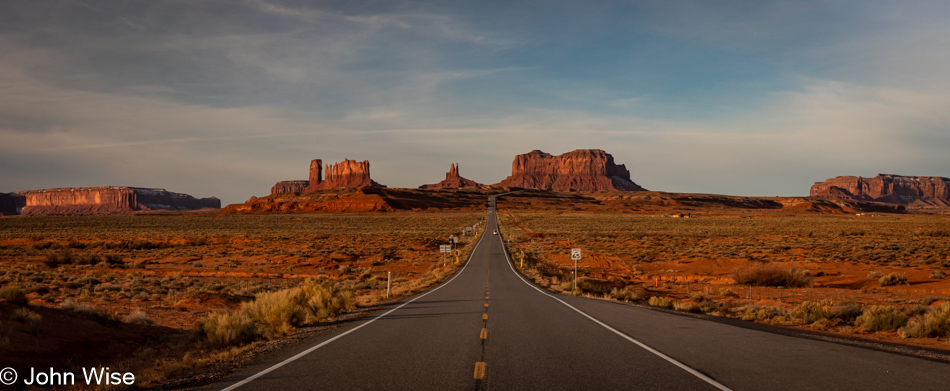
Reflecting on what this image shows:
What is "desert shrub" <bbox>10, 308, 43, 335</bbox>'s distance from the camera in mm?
9867

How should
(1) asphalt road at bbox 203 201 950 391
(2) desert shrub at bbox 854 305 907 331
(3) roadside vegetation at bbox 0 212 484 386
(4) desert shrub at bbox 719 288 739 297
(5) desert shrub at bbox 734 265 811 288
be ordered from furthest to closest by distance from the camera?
(5) desert shrub at bbox 734 265 811 288
(4) desert shrub at bbox 719 288 739 297
(2) desert shrub at bbox 854 305 907 331
(3) roadside vegetation at bbox 0 212 484 386
(1) asphalt road at bbox 203 201 950 391

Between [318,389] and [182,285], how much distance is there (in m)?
22.8

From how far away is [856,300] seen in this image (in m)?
20.0

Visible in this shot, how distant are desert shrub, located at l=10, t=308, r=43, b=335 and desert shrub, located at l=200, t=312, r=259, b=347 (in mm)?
2871

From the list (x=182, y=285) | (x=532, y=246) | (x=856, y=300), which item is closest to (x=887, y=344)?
(x=856, y=300)

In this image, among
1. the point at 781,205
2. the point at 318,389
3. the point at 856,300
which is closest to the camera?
the point at 318,389

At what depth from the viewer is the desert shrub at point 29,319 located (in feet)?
32.4

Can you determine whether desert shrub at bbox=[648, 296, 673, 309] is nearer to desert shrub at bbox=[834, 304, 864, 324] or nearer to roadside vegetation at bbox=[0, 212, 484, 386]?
desert shrub at bbox=[834, 304, 864, 324]

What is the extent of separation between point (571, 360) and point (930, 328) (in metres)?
7.94

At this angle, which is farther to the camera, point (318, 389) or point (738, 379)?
point (738, 379)

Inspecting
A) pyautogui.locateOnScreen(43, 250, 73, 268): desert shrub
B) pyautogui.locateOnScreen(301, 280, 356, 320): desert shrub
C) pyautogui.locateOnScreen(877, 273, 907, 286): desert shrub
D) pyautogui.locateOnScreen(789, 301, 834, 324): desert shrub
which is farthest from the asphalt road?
pyautogui.locateOnScreen(43, 250, 73, 268): desert shrub

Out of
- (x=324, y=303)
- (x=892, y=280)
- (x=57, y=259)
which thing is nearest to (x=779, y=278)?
(x=892, y=280)

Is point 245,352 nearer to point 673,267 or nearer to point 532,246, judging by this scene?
point 673,267

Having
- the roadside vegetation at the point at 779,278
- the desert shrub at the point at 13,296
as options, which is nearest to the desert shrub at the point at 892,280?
the roadside vegetation at the point at 779,278
